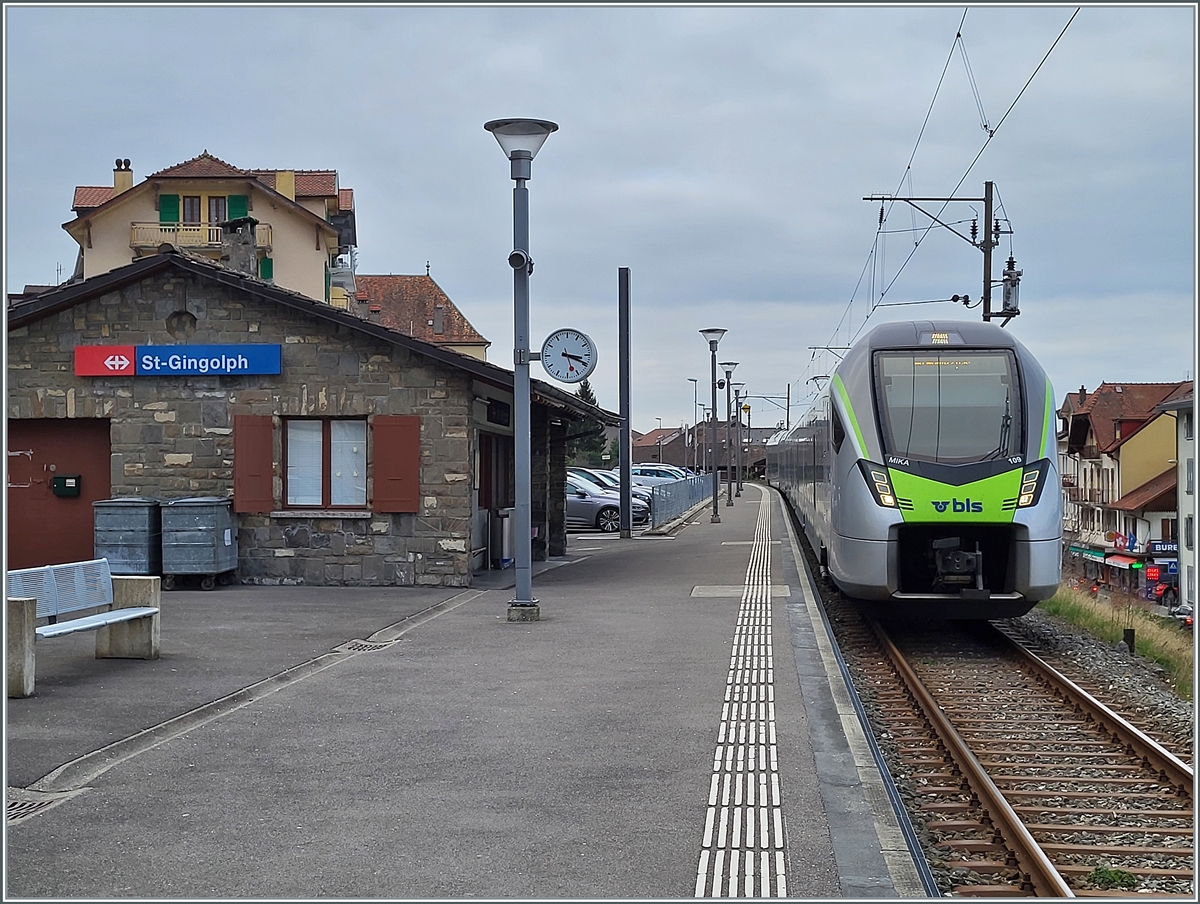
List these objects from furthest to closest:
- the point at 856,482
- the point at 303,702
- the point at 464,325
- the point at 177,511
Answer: the point at 464,325 → the point at 177,511 → the point at 856,482 → the point at 303,702

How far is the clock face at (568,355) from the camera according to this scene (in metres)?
14.5

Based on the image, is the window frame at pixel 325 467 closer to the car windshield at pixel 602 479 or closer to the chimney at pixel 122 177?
the car windshield at pixel 602 479

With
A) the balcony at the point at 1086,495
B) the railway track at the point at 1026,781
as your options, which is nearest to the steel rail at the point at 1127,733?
the railway track at the point at 1026,781

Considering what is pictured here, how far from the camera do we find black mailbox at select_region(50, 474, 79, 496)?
17109 millimetres

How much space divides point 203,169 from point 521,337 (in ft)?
134

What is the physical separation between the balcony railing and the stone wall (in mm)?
33489

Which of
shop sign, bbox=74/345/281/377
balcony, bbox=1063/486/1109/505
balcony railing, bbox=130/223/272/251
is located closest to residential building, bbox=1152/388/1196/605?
balcony, bbox=1063/486/1109/505

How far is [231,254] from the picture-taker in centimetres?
1956

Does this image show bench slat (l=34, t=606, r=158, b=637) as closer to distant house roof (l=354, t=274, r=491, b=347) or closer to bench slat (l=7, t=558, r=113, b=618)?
bench slat (l=7, t=558, r=113, b=618)

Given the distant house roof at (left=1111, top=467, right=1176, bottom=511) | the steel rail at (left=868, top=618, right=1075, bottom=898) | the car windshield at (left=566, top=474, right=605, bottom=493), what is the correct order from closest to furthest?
the steel rail at (left=868, top=618, right=1075, bottom=898), the car windshield at (left=566, top=474, right=605, bottom=493), the distant house roof at (left=1111, top=467, right=1176, bottom=511)

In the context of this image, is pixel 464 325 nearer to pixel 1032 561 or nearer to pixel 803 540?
pixel 803 540

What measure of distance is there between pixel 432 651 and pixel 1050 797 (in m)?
5.54

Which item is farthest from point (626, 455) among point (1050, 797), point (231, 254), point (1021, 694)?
point (1050, 797)

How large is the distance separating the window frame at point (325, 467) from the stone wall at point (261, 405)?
13cm
